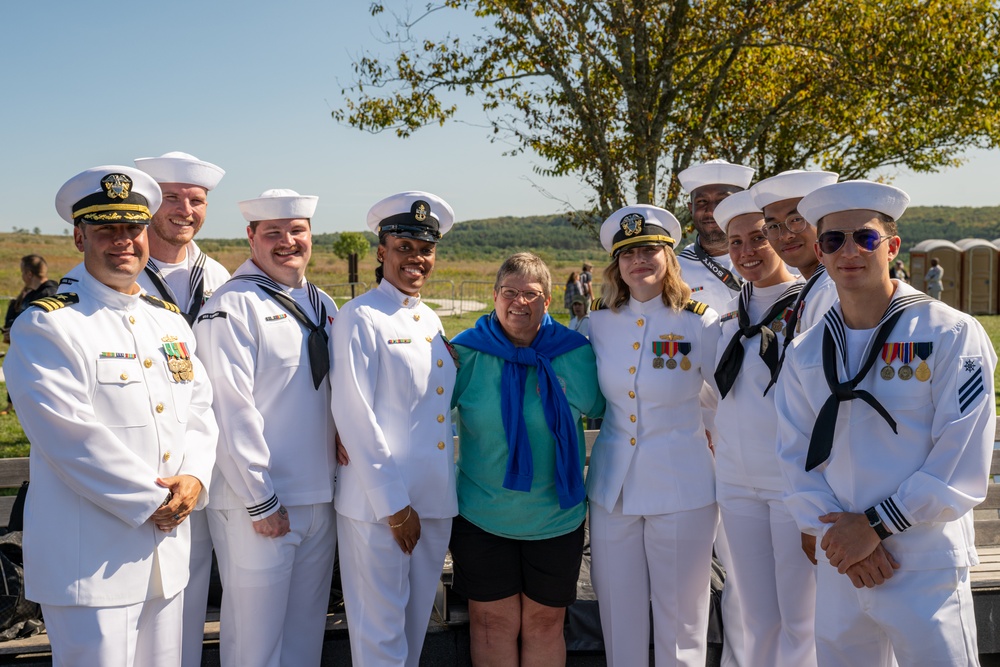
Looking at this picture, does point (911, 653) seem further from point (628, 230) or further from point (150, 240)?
point (150, 240)

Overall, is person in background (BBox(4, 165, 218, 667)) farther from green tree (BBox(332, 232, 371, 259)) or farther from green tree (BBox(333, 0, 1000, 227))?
green tree (BBox(332, 232, 371, 259))

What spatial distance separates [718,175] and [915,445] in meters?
2.37

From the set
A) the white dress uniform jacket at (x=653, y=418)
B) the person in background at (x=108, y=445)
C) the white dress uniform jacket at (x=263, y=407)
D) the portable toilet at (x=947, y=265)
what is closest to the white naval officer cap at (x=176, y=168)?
the white dress uniform jacket at (x=263, y=407)

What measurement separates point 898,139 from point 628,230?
8.73m

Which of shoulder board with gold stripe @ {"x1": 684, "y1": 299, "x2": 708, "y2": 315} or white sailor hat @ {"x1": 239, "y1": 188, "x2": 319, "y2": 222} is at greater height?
white sailor hat @ {"x1": 239, "y1": 188, "x2": 319, "y2": 222}

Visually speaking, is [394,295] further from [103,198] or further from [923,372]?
[923,372]

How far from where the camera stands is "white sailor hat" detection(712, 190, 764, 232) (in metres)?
3.91

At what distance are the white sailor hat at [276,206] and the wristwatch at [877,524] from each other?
2.58m

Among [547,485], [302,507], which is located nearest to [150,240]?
[302,507]

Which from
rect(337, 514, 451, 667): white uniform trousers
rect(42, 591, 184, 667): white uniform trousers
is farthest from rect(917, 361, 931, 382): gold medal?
rect(42, 591, 184, 667): white uniform trousers

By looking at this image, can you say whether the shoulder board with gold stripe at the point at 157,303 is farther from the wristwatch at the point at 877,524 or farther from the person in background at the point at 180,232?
the wristwatch at the point at 877,524

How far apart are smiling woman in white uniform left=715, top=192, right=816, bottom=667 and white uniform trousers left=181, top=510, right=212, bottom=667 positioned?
221 cm

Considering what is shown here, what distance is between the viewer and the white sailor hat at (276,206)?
12.6 feet

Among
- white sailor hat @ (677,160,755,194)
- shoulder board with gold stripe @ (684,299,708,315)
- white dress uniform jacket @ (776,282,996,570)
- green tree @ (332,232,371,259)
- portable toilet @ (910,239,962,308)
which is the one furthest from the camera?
green tree @ (332,232,371,259)
